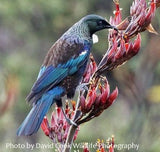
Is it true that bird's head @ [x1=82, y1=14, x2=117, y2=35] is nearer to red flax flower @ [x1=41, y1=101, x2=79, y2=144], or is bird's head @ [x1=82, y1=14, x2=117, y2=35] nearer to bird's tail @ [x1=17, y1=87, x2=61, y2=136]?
bird's tail @ [x1=17, y1=87, x2=61, y2=136]

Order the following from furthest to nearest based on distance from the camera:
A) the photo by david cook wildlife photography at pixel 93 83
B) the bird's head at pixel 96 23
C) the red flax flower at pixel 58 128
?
the bird's head at pixel 96 23
the red flax flower at pixel 58 128
the photo by david cook wildlife photography at pixel 93 83

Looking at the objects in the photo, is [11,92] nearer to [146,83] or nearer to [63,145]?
[63,145]

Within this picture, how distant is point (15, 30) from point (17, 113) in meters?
2.38

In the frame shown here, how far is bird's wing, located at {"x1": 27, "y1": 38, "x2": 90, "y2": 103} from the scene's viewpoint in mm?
2964

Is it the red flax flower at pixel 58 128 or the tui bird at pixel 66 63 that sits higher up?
the tui bird at pixel 66 63

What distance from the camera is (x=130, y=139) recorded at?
223cm

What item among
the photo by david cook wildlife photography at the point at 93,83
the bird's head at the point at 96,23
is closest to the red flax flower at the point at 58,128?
the photo by david cook wildlife photography at the point at 93,83

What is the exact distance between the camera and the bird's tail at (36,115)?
2549 mm

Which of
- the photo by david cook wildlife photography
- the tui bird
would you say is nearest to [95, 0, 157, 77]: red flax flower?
the photo by david cook wildlife photography

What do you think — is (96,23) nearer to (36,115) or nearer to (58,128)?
(36,115)

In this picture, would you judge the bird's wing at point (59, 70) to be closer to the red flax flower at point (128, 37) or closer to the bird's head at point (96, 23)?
the bird's head at point (96, 23)

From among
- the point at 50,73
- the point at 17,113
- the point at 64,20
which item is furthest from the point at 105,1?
the point at 50,73

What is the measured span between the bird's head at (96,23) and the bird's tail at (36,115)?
41cm

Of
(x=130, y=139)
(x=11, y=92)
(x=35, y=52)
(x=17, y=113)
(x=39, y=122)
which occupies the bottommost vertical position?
(x=130, y=139)
